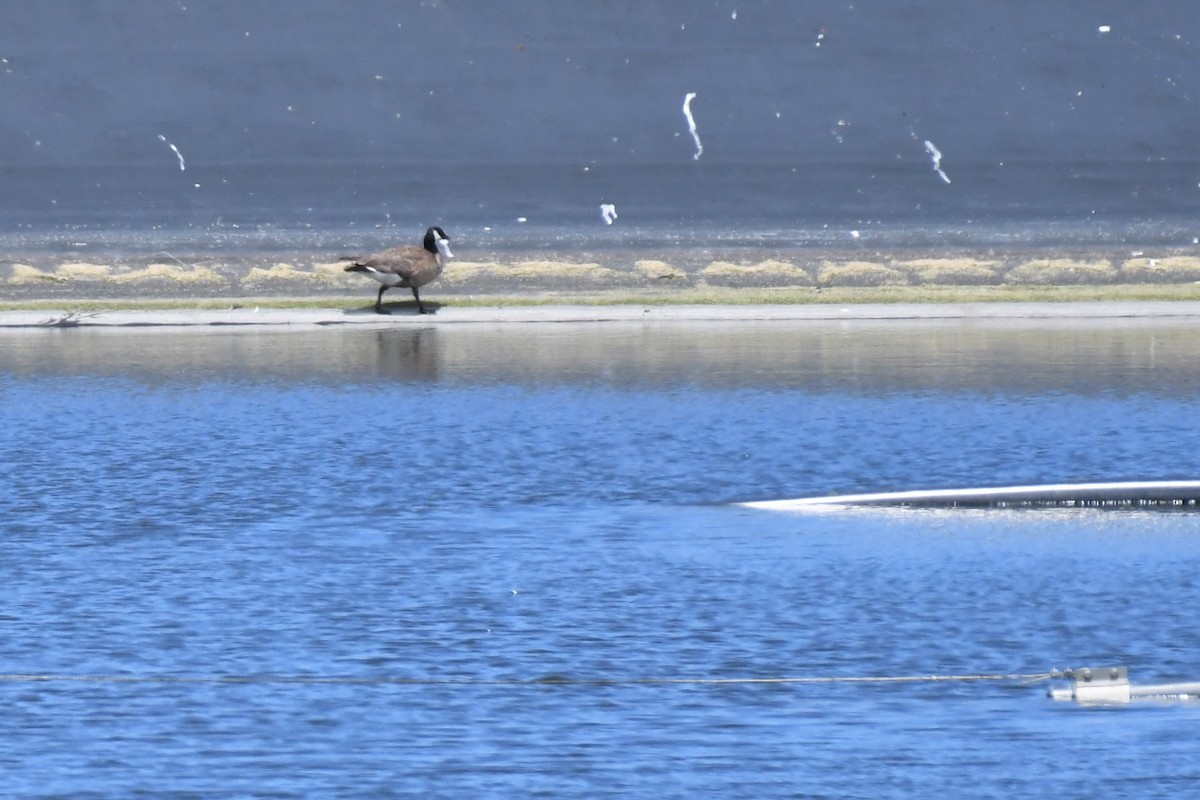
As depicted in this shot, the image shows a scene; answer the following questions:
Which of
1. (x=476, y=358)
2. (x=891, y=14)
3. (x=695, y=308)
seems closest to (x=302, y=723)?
(x=476, y=358)

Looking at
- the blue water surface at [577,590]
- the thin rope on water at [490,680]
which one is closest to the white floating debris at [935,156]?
the blue water surface at [577,590]

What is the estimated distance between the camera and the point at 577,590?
1098cm

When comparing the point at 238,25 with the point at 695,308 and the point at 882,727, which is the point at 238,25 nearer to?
the point at 695,308

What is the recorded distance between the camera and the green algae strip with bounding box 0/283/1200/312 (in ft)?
100.0

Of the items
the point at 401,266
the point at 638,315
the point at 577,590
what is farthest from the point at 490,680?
the point at 638,315

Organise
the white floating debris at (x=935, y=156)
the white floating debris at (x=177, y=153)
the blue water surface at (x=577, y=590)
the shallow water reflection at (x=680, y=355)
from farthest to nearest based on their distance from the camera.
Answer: the white floating debris at (x=177, y=153) < the white floating debris at (x=935, y=156) < the shallow water reflection at (x=680, y=355) < the blue water surface at (x=577, y=590)

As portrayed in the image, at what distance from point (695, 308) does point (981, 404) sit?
36.8 ft

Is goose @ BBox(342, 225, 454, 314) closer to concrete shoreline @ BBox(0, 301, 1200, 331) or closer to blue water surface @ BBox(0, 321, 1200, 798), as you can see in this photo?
concrete shoreline @ BBox(0, 301, 1200, 331)

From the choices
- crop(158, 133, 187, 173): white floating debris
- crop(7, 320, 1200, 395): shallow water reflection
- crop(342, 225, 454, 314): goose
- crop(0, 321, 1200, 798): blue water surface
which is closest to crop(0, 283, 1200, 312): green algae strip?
crop(342, 225, 454, 314): goose

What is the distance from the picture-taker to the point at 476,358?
23422 mm

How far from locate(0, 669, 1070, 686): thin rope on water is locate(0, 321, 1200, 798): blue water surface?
39mm

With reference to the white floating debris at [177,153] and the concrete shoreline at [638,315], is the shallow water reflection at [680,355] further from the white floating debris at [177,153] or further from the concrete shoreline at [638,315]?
the white floating debris at [177,153]

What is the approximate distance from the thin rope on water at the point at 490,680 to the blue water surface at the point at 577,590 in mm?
39

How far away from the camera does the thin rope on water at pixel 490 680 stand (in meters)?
8.97
